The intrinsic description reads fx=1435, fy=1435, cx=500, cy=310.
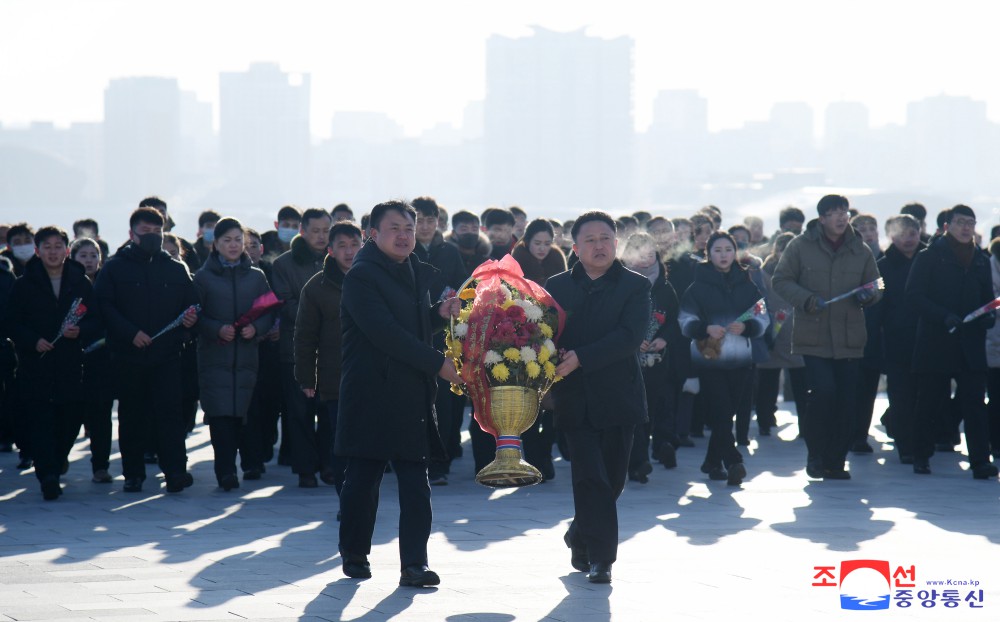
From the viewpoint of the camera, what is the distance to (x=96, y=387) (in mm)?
10305

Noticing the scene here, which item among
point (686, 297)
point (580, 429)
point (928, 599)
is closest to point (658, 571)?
point (580, 429)

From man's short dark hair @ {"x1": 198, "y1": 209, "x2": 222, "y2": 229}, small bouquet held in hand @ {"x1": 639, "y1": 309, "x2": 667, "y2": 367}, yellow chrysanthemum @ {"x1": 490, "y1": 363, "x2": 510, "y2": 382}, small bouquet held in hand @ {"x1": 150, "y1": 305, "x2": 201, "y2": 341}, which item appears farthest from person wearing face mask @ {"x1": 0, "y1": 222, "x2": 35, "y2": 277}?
yellow chrysanthemum @ {"x1": 490, "y1": 363, "x2": 510, "y2": 382}

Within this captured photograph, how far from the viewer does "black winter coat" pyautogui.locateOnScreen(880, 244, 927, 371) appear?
11.1 metres

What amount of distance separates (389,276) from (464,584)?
148 cm

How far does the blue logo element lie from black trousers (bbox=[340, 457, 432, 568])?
1889mm

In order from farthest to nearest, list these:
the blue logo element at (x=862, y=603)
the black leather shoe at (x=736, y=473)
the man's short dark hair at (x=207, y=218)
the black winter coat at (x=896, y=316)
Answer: the man's short dark hair at (x=207, y=218)
the black winter coat at (x=896, y=316)
the black leather shoe at (x=736, y=473)
the blue logo element at (x=862, y=603)

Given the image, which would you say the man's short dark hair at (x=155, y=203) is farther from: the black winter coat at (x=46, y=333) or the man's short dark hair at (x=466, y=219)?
the black winter coat at (x=46, y=333)

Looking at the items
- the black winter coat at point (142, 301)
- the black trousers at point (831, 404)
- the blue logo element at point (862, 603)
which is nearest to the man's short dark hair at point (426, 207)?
the black winter coat at point (142, 301)

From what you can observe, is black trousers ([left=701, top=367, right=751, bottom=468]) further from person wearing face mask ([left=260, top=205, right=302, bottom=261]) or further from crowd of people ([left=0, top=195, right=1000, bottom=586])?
person wearing face mask ([left=260, top=205, right=302, bottom=261])

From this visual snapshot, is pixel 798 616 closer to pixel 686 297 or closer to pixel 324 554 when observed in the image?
pixel 324 554

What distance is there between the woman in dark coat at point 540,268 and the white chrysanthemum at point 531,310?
11.7ft

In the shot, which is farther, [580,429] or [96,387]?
[96,387]

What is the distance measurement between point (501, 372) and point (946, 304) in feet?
17.1

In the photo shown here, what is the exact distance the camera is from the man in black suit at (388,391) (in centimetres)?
662
